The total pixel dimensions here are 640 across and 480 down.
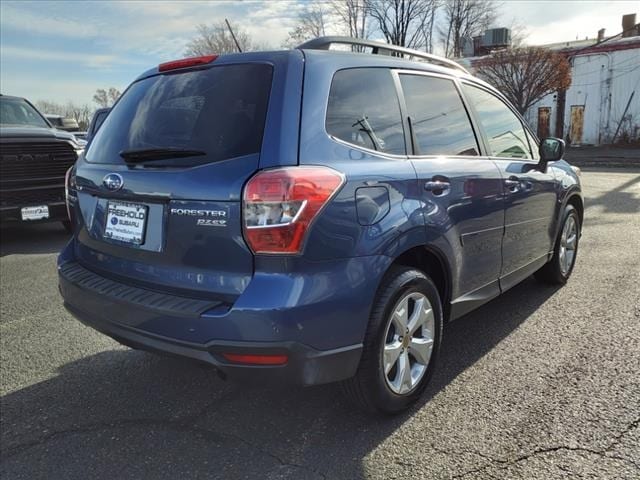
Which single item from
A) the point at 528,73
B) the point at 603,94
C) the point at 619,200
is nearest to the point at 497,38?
the point at 603,94

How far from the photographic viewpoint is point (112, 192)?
8.30 ft

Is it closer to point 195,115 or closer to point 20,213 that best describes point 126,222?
point 195,115

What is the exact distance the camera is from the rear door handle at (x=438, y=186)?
2658 mm

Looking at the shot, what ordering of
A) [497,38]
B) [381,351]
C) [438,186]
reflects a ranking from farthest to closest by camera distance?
[497,38] → [438,186] → [381,351]

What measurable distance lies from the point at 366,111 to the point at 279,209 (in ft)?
2.67

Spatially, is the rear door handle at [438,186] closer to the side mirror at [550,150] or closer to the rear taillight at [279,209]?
the rear taillight at [279,209]

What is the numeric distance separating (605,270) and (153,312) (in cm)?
454

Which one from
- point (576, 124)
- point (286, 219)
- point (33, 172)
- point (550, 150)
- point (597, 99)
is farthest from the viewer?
point (576, 124)

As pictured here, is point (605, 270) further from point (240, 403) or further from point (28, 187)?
point (28, 187)

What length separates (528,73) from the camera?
74.9ft

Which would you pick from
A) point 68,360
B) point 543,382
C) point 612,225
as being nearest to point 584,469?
point 543,382

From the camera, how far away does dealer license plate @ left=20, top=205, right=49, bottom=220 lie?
6621mm

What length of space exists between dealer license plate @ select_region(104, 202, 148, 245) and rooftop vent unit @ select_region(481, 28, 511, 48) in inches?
1466

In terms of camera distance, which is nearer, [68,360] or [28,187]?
[68,360]
